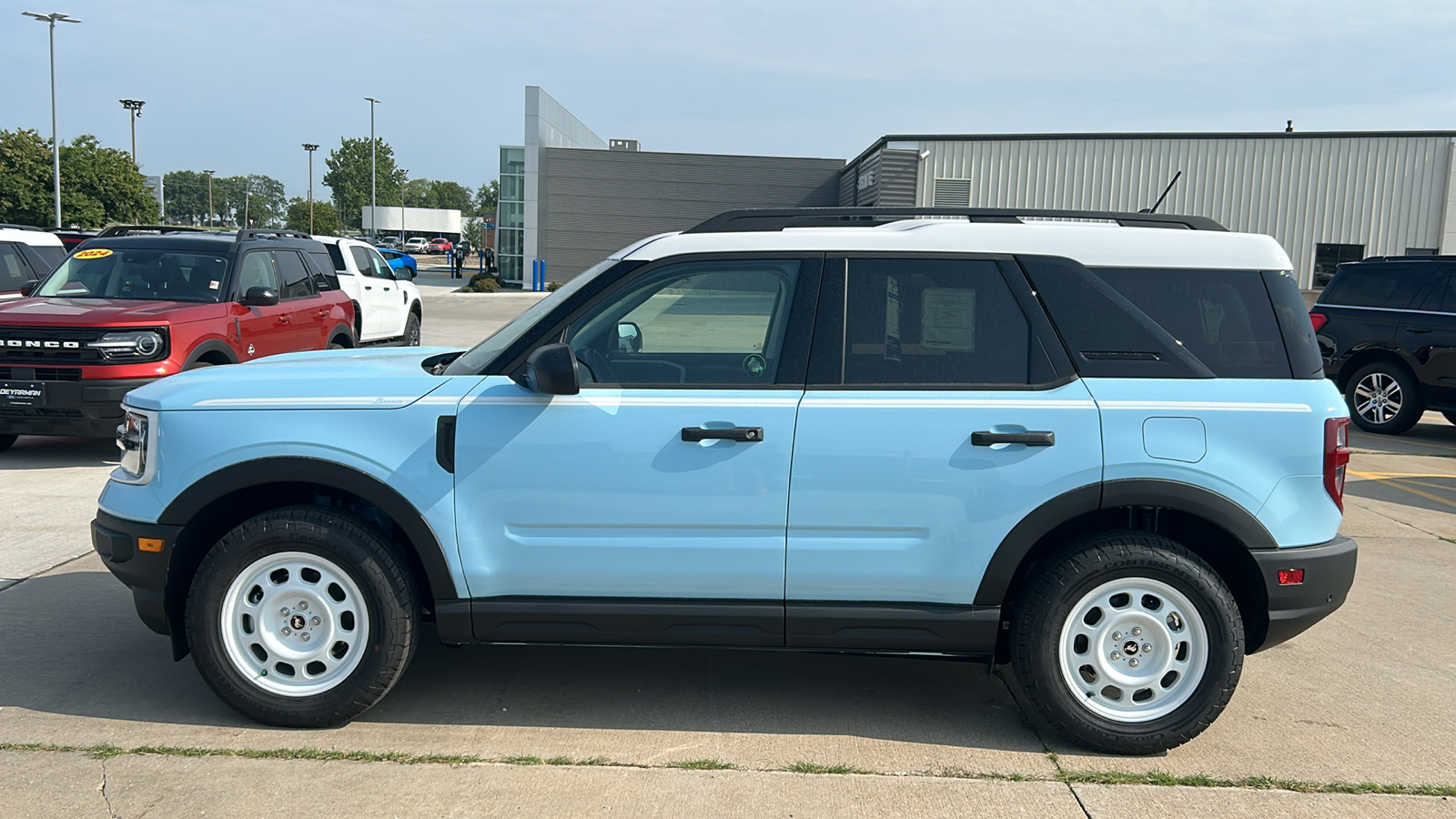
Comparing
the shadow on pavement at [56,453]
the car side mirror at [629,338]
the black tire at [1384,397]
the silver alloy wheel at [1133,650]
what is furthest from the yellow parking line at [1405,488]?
the shadow on pavement at [56,453]

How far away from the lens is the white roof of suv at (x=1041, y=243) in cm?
404

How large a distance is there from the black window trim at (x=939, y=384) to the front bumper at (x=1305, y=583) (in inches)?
38.2

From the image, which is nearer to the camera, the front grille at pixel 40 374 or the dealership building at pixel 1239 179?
the front grille at pixel 40 374

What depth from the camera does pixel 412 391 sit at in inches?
158

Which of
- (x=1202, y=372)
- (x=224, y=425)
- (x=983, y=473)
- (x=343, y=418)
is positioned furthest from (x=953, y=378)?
(x=224, y=425)

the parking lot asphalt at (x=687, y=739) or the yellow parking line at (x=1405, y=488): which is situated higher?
the yellow parking line at (x=1405, y=488)

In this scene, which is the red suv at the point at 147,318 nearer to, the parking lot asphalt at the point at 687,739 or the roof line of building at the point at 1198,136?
the parking lot asphalt at the point at 687,739

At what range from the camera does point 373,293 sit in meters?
15.7

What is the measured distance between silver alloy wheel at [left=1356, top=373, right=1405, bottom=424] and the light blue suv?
9.38 meters

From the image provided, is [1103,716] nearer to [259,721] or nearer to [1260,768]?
[1260,768]

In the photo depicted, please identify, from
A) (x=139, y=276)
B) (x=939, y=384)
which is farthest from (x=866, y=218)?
(x=139, y=276)

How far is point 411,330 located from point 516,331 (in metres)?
13.8

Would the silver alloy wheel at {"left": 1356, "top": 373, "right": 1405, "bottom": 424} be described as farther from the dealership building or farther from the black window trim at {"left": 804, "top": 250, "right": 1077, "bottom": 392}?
the dealership building

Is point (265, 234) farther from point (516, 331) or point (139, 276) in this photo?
point (516, 331)
